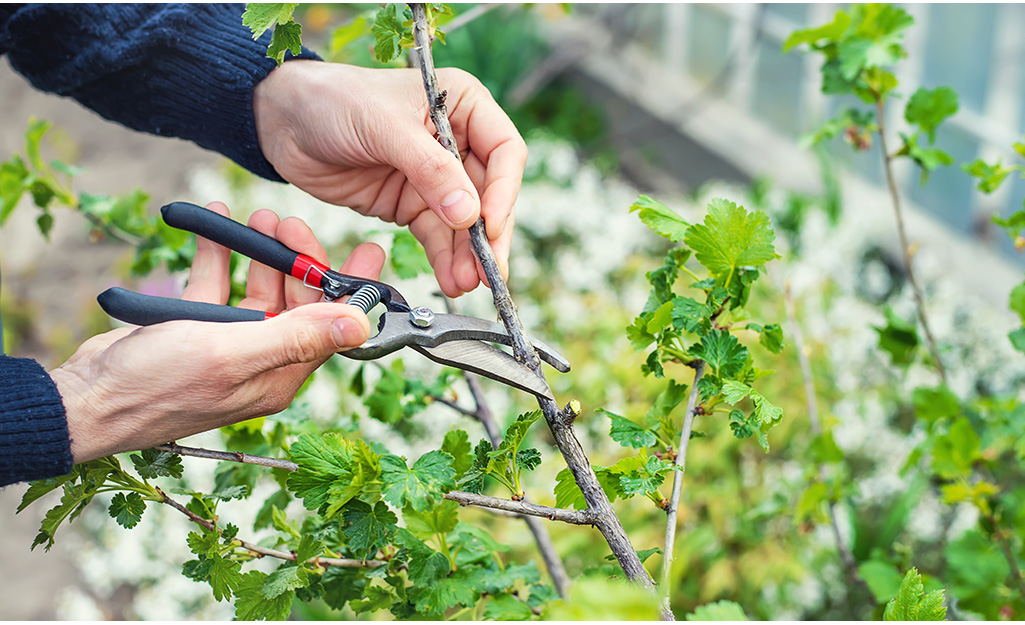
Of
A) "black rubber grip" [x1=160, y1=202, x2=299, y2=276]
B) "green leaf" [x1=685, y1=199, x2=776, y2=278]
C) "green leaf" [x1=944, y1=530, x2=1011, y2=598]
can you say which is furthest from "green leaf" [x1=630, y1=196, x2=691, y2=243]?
"green leaf" [x1=944, y1=530, x2=1011, y2=598]

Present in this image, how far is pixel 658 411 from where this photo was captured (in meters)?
0.86

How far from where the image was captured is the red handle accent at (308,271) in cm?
102

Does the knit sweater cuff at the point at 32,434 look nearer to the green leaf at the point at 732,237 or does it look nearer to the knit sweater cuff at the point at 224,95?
the knit sweater cuff at the point at 224,95

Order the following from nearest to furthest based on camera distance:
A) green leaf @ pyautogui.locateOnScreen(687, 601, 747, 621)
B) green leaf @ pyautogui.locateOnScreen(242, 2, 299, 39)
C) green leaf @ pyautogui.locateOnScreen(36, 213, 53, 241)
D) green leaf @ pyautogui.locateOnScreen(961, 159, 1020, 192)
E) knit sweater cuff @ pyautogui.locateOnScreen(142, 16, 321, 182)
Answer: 1. green leaf @ pyautogui.locateOnScreen(687, 601, 747, 621)
2. green leaf @ pyautogui.locateOnScreen(242, 2, 299, 39)
3. green leaf @ pyautogui.locateOnScreen(961, 159, 1020, 192)
4. knit sweater cuff @ pyautogui.locateOnScreen(142, 16, 321, 182)
5. green leaf @ pyautogui.locateOnScreen(36, 213, 53, 241)

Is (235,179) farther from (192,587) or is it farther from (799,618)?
(799,618)

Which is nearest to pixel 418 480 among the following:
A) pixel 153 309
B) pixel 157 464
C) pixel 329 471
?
pixel 329 471

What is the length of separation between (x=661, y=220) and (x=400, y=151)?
1.11 ft

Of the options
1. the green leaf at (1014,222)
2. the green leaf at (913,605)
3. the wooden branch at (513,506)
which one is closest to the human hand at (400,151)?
the wooden branch at (513,506)

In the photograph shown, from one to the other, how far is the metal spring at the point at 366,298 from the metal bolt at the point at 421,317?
0.19 feet

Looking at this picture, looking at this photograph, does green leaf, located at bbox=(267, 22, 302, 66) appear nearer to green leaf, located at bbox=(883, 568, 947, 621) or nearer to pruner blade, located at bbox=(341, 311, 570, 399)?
pruner blade, located at bbox=(341, 311, 570, 399)

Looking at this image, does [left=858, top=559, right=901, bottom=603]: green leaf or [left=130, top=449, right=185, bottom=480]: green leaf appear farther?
[left=858, top=559, right=901, bottom=603]: green leaf

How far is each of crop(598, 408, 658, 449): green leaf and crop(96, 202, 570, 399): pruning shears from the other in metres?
0.08

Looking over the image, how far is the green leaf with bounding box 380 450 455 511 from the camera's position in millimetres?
676

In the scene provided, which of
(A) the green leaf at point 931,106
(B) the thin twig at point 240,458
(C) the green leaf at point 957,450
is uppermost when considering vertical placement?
(A) the green leaf at point 931,106
